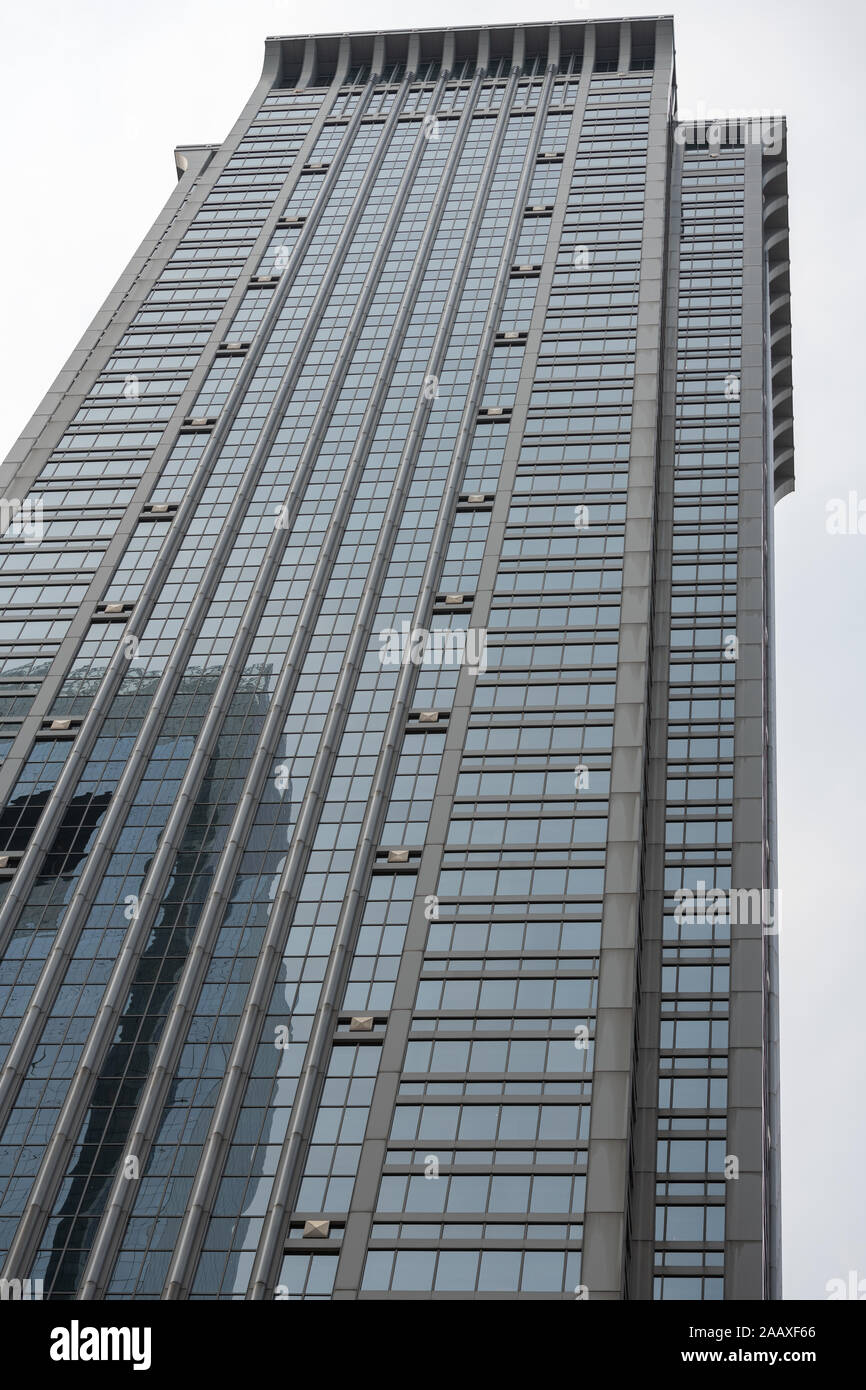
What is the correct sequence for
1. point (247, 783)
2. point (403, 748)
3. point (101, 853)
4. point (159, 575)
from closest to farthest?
1. point (101, 853)
2. point (247, 783)
3. point (403, 748)
4. point (159, 575)

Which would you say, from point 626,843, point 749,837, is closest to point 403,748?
point 626,843

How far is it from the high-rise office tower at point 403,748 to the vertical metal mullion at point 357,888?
0.25 m

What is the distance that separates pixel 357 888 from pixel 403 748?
38.7ft

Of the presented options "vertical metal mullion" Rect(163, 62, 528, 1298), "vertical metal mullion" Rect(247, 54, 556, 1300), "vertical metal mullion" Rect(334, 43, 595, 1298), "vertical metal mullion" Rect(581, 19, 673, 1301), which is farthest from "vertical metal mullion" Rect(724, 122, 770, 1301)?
"vertical metal mullion" Rect(163, 62, 528, 1298)

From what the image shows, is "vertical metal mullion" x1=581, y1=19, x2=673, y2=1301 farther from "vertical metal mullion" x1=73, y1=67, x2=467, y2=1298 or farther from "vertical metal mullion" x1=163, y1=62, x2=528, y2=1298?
"vertical metal mullion" x1=73, y1=67, x2=467, y2=1298

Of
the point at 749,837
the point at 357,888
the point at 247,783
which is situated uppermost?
the point at 749,837

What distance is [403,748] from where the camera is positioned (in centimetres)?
10175

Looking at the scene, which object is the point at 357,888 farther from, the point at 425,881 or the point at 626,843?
the point at 626,843

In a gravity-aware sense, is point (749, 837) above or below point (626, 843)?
above
